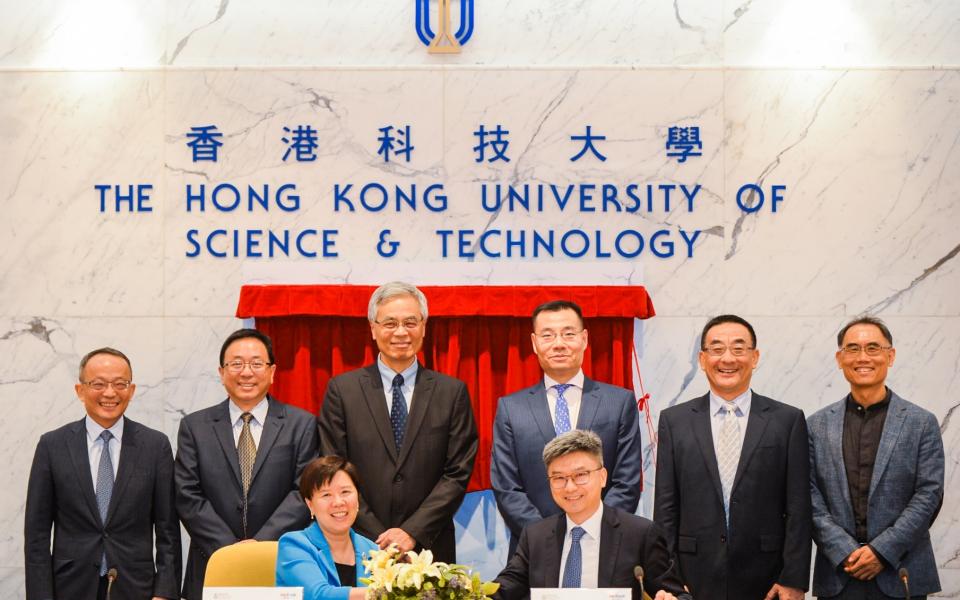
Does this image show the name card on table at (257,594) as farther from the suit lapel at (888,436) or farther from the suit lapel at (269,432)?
the suit lapel at (888,436)

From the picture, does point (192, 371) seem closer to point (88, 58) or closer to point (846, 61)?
point (88, 58)

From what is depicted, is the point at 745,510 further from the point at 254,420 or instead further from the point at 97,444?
the point at 97,444

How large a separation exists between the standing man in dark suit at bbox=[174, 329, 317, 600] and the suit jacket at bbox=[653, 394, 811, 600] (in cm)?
139

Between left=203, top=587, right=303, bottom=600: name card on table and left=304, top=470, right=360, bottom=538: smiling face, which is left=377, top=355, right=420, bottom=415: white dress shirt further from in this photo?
left=203, top=587, right=303, bottom=600: name card on table

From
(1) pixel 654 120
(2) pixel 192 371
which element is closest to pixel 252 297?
(2) pixel 192 371

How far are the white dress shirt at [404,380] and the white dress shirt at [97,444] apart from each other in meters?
1.06

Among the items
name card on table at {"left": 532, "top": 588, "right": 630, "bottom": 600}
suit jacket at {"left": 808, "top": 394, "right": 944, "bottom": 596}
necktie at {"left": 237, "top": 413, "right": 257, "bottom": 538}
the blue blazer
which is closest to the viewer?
name card on table at {"left": 532, "top": 588, "right": 630, "bottom": 600}

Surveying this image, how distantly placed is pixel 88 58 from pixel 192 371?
5.46 feet

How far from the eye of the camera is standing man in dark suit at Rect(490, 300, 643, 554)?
4066 millimetres

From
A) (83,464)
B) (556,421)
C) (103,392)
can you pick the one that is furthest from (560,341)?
(83,464)

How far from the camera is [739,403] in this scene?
4090 millimetres

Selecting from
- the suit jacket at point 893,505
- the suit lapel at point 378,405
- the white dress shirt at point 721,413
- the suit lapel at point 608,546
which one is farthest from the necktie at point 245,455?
the suit jacket at point 893,505

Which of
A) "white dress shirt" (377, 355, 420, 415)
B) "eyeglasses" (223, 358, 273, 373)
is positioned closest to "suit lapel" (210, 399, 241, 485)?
"eyeglasses" (223, 358, 273, 373)

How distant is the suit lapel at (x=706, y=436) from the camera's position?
397 centimetres
